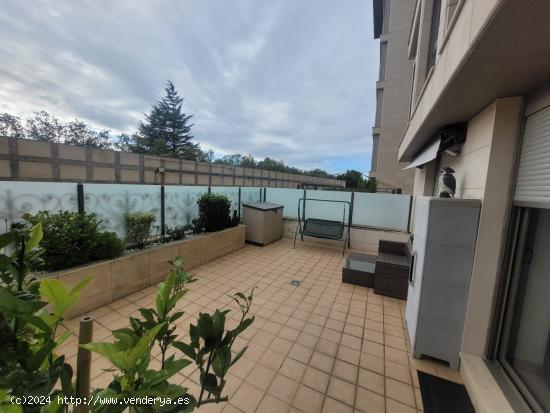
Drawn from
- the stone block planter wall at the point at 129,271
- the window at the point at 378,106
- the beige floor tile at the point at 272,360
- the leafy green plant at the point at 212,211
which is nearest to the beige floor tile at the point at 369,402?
the beige floor tile at the point at 272,360

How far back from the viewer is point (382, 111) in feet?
37.6

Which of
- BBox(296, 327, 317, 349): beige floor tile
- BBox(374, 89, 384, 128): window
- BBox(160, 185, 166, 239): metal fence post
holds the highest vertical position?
BBox(374, 89, 384, 128): window

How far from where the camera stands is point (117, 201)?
327 centimetres

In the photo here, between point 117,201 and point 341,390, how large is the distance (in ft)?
11.9

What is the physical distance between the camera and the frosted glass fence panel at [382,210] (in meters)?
5.10

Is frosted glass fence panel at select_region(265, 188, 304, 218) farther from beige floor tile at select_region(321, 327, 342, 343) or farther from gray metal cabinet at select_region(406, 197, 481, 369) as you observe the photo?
gray metal cabinet at select_region(406, 197, 481, 369)

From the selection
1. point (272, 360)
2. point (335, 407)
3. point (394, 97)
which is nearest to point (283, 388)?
point (272, 360)

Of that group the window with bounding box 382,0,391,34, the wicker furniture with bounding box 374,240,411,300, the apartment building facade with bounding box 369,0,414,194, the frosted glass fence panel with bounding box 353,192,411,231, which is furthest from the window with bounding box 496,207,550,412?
the window with bounding box 382,0,391,34

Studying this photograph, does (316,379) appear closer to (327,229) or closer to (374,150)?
(327,229)

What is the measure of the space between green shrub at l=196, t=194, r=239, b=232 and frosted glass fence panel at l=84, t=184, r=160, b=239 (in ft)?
3.05

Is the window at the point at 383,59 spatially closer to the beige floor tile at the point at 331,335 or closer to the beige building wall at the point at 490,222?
the beige building wall at the point at 490,222

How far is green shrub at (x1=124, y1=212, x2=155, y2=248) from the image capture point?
3.30 meters

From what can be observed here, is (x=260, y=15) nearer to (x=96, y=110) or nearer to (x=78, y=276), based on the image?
(x=78, y=276)

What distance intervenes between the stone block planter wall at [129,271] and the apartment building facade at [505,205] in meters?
3.50
